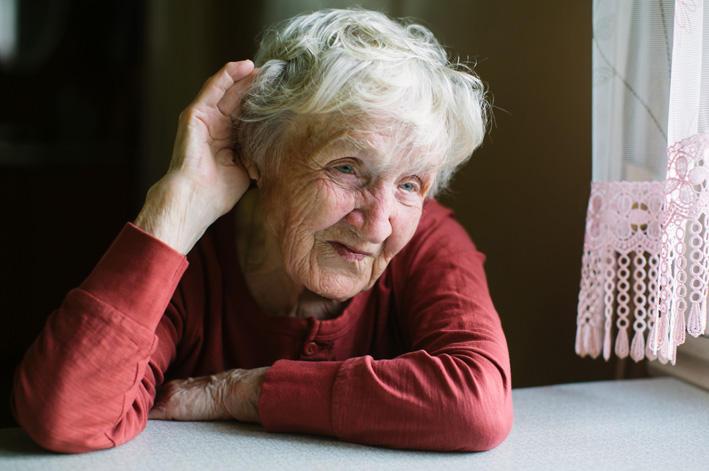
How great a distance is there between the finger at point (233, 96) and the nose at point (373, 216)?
0.32m

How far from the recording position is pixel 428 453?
1155 millimetres

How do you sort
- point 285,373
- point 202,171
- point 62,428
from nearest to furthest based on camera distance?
point 62,428 → point 285,373 → point 202,171

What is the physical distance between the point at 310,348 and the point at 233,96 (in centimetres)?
53

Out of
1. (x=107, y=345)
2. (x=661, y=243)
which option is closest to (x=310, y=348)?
(x=107, y=345)

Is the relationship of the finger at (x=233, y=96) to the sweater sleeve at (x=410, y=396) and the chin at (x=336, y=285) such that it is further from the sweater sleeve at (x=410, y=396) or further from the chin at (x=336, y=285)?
the sweater sleeve at (x=410, y=396)

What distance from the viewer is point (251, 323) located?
4.79 ft

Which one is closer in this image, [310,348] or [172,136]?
[310,348]

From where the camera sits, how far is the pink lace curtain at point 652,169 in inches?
48.5

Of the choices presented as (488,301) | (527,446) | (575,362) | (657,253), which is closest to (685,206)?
(657,253)

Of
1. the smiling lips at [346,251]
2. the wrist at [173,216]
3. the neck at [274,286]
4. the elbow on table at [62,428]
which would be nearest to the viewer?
the elbow on table at [62,428]

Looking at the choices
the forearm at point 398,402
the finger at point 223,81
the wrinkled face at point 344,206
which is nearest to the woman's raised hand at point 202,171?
the finger at point 223,81

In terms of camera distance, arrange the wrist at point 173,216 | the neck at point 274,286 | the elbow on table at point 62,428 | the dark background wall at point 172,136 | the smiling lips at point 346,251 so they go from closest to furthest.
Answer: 1. the elbow on table at point 62,428
2. the wrist at point 173,216
3. the smiling lips at point 346,251
4. the neck at point 274,286
5. the dark background wall at point 172,136

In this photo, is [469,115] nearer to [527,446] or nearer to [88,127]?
[527,446]

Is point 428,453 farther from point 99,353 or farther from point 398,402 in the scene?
point 99,353
